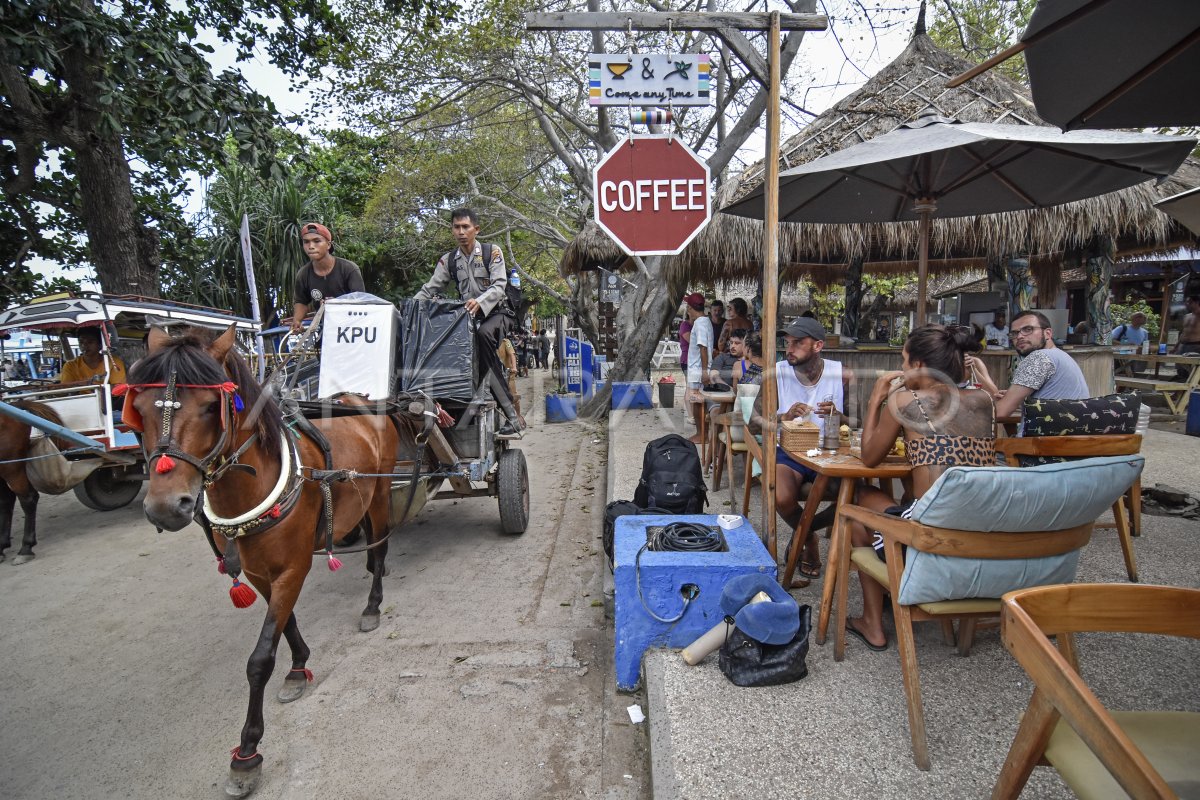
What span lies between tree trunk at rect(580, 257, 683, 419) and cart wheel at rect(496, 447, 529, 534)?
521 cm

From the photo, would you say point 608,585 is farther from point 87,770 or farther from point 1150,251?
point 1150,251

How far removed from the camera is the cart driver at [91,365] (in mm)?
5930

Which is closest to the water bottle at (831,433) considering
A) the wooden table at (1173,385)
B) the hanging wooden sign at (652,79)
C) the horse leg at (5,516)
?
the hanging wooden sign at (652,79)

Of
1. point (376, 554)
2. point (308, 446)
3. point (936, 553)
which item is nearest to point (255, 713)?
point (308, 446)

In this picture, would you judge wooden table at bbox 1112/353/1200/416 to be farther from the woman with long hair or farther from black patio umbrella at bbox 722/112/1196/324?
the woman with long hair

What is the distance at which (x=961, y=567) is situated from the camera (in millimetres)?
2109

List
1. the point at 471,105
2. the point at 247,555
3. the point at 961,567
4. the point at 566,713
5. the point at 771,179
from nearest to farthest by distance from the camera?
1. the point at 961,567
2. the point at 247,555
3. the point at 566,713
4. the point at 771,179
5. the point at 471,105

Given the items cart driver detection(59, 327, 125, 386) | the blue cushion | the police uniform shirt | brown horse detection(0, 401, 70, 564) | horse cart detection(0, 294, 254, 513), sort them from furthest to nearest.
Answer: cart driver detection(59, 327, 125, 386) < horse cart detection(0, 294, 254, 513) < brown horse detection(0, 401, 70, 564) < the police uniform shirt < the blue cushion

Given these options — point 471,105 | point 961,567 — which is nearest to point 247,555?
point 961,567

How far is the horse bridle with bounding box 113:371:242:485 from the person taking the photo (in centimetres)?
206

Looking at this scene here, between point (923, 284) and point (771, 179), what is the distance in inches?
111

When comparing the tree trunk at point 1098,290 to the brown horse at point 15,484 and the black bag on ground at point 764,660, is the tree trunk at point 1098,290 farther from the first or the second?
the brown horse at point 15,484

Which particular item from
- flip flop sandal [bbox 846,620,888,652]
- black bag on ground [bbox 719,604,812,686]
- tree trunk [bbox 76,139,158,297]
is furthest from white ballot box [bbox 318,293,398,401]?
tree trunk [bbox 76,139,158,297]

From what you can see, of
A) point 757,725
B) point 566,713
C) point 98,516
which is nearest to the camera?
point 757,725
